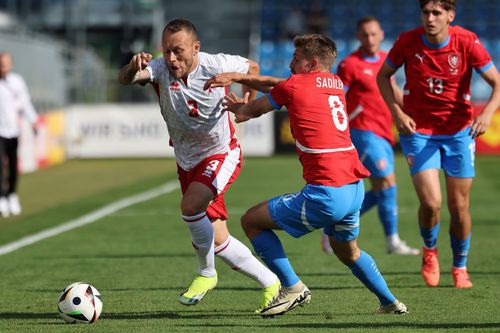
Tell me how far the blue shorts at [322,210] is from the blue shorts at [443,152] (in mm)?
1652

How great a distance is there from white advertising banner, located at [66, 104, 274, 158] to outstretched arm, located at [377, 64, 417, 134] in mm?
18304

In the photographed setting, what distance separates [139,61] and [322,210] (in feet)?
4.80

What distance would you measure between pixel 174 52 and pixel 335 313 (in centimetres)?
197

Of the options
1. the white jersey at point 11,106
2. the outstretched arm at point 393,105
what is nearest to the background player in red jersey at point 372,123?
the outstretched arm at point 393,105

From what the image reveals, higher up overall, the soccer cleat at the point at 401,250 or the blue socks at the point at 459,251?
the blue socks at the point at 459,251

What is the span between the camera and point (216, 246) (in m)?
7.12

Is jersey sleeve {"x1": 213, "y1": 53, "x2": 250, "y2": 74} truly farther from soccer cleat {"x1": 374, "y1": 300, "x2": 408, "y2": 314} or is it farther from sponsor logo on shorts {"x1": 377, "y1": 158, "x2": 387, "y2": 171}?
sponsor logo on shorts {"x1": 377, "y1": 158, "x2": 387, "y2": 171}

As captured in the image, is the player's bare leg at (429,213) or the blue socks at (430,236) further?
the blue socks at (430,236)

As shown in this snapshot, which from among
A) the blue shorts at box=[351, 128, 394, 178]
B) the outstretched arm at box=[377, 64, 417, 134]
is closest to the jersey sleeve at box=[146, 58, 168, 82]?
the outstretched arm at box=[377, 64, 417, 134]

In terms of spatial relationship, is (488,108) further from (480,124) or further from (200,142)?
(200,142)

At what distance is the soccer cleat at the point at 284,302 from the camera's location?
21.9 feet

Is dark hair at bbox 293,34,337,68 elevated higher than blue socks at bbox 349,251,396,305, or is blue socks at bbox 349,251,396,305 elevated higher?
dark hair at bbox 293,34,337,68

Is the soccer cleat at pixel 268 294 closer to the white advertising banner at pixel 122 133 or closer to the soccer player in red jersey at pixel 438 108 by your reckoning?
the soccer player in red jersey at pixel 438 108

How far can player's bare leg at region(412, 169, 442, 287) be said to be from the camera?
26.2 feet
